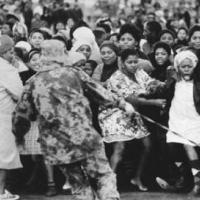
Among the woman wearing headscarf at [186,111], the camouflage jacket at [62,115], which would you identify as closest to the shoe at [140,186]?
the woman wearing headscarf at [186,111]

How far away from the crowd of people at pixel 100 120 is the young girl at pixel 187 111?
0.04ft

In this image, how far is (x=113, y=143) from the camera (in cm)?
826

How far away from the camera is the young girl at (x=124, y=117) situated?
8.13 metres

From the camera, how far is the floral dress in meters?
8.13

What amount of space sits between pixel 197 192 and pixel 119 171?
1.11 m

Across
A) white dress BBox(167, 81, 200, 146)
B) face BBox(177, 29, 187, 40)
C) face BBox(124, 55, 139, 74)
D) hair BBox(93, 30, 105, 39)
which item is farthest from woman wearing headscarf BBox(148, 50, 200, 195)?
face BBox(177, 29, 187, 40)

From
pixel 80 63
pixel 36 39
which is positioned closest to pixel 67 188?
pixel 80 63

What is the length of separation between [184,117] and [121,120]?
71 cm

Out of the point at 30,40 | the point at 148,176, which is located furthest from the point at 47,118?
the point at 30,40

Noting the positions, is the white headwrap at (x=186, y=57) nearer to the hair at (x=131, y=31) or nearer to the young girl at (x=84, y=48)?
the hair at (x=131, y=31)

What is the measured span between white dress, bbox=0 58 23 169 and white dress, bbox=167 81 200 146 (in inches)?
69.4

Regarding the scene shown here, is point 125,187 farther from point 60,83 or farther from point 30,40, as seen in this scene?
point 30,40

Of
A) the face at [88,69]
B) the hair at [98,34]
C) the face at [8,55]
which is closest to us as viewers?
the face at [8,55]

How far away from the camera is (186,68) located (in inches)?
316
